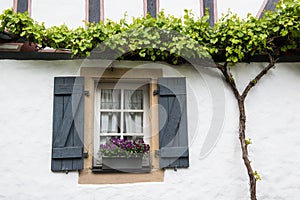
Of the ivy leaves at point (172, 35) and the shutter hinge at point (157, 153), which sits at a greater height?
the ivy leaves at point (172, 35)

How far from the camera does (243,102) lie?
5617 mm

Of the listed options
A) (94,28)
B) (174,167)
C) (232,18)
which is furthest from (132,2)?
(174,167)

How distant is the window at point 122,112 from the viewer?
18.5 feet

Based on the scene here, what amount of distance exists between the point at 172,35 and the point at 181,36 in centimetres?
10

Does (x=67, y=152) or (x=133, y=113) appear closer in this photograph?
(x=67, y=152)

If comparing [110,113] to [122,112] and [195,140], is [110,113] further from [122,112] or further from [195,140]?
[195,140]

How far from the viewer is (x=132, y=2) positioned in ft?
19.2

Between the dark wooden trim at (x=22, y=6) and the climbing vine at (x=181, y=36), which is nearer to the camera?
the climbing vine at (x=181, y=36)

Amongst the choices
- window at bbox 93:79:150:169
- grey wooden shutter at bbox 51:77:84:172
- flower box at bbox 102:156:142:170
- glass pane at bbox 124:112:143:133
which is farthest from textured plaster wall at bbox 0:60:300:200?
glass pane at bbox 124:112:143:133

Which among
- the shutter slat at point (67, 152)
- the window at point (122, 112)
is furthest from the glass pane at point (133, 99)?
the shutter slat at point (67, 152)

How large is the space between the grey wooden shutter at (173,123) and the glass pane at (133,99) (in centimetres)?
31

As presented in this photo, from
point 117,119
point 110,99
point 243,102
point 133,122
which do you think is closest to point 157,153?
point 133,122

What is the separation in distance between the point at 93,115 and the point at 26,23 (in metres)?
1.19

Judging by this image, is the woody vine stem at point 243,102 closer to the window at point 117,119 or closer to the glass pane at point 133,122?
the window at point 117,119
